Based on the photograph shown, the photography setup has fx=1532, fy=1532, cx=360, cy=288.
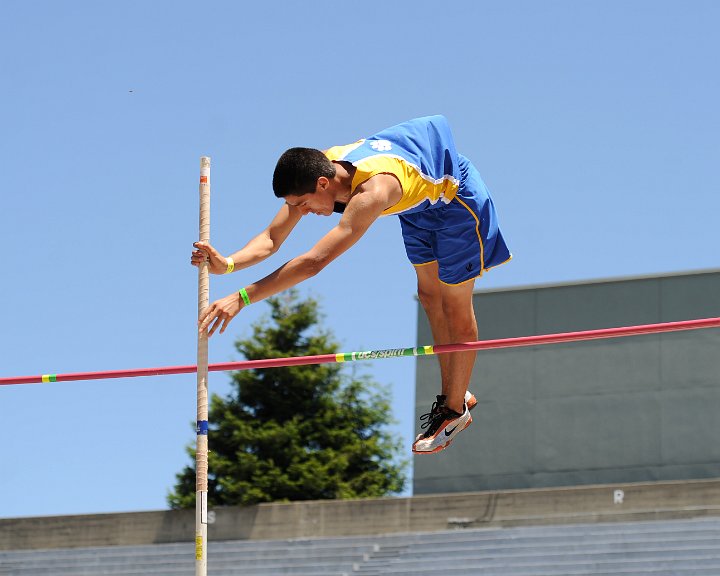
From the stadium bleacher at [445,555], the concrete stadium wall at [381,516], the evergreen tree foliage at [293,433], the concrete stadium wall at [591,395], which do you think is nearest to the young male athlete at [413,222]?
the stadium bleacher at [445,555]

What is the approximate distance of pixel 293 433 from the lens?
21781mm

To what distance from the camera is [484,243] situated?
20.5 ft

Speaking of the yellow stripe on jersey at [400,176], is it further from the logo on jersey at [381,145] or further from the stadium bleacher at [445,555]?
the stadium bleacher at [445,555]

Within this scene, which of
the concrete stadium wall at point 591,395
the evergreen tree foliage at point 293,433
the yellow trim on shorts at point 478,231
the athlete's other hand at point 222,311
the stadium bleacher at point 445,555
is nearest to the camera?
the athlete's other hand at point 222,311

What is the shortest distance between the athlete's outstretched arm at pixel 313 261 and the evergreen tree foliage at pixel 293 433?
15.8 meters

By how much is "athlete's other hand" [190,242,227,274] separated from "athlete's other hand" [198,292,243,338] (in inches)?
11.1

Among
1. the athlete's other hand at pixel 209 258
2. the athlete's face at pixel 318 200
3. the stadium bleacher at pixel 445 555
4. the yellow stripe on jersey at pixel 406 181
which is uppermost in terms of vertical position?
the yellow stripe on jersey at pixel 406 181

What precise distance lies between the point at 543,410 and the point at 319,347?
5.59 m

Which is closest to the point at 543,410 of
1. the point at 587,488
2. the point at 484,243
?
the point at 587,488

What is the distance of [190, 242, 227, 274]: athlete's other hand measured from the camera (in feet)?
18.2

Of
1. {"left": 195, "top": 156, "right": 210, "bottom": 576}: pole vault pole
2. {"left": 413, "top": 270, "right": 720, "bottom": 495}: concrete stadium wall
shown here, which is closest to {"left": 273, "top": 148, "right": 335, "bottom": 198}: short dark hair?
{"left": 195, "top": 156, "right": 210, "bottom": 576}: pole vault pole

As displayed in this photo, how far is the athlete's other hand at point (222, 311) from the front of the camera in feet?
17.3

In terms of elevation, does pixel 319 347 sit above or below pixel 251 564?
above

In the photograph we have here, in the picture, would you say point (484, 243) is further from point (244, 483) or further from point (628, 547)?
point (244, 483)
